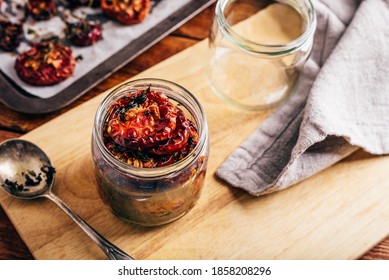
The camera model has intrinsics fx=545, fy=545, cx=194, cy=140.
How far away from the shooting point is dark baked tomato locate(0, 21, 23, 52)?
145cm

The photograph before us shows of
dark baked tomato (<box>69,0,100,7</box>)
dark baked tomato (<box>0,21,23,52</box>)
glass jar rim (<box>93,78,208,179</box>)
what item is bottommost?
dark baked tomato (<box>0,21,23,52</box>)

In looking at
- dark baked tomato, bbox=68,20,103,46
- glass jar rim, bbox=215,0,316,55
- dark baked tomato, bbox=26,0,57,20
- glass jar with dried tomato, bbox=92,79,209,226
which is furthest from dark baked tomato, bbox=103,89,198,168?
dark baked tomato, bbox=26,0,57,20

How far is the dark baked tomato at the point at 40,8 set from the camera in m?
1.50

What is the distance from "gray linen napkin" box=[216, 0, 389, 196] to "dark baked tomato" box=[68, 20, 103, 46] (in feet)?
1.70

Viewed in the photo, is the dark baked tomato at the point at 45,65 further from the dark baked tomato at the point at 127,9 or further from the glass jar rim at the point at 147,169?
the glass jar rim at the point at 147,169

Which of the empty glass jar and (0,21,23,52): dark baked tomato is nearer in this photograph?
the empty glass jar

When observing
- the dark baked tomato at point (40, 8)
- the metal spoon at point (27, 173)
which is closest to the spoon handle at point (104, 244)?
the metal spoon at point (27, 173)

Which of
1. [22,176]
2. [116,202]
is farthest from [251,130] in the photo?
[22,176]

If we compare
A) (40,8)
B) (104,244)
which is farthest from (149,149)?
(40,8)

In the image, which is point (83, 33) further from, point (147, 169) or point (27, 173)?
point (147, 169)

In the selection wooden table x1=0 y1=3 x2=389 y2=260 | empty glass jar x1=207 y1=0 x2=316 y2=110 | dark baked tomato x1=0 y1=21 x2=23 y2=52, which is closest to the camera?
wooden table x1=0 y1=3 x2=389 y2=260

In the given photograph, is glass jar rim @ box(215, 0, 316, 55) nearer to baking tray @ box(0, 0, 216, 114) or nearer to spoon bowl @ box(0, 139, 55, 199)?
baking tray @ box(0, 0, 216, 114)

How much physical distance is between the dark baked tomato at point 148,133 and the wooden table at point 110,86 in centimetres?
37

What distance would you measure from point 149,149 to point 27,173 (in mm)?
343
